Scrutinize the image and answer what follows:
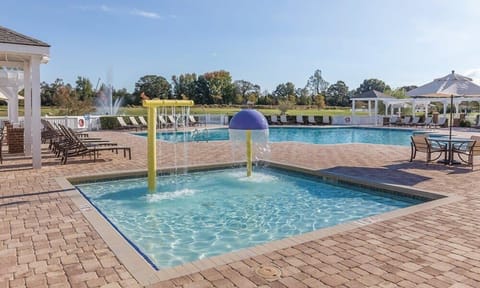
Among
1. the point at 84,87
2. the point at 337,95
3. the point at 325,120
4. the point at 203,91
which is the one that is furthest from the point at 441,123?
the point at 337,95

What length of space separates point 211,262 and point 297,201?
3.78 meters

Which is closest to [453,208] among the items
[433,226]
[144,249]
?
[433,226]

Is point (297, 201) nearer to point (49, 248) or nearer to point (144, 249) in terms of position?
point (144, 249)

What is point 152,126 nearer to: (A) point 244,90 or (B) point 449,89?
(B) point 449,89

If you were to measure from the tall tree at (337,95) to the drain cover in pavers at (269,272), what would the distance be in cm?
7487

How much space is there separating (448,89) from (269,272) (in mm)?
9683

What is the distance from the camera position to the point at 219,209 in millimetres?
6680

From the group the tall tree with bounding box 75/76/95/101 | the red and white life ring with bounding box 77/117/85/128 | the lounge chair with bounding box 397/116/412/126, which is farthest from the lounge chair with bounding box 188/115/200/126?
the tall tree with bounding box 75/76/95/101

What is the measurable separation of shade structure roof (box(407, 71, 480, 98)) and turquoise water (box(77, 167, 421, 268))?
4.75 metres

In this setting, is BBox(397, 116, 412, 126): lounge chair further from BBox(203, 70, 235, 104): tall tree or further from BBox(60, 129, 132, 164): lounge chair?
BBox(203, 70, 235, 104): tall tree

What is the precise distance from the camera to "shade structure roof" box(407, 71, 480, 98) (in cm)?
1066

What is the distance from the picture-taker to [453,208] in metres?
5.80

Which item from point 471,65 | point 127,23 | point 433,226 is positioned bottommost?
point 433,226

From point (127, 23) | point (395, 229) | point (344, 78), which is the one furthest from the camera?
point (344, 78)
